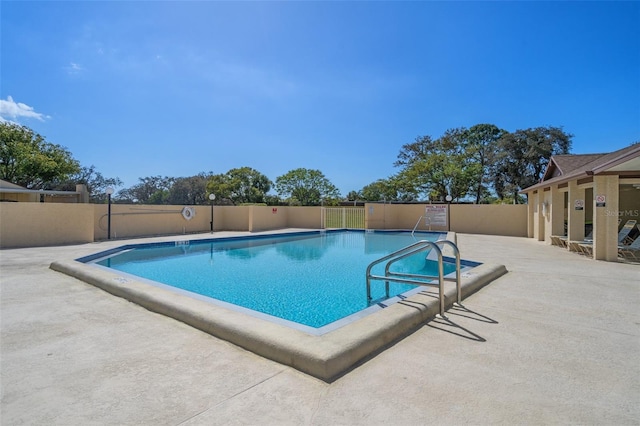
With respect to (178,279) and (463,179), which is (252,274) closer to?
(178,279)

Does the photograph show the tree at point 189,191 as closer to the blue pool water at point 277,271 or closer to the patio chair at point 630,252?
the blue pool water at point 277,271

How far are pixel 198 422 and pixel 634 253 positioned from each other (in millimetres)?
11960

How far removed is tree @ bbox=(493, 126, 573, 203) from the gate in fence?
14.6 metres

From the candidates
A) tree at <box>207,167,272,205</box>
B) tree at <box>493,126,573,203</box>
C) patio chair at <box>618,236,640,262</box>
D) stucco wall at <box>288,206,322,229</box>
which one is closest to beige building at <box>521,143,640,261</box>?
patio chair at <box>618,236,640,262</box>

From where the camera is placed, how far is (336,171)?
104 feet

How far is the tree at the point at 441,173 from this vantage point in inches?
993

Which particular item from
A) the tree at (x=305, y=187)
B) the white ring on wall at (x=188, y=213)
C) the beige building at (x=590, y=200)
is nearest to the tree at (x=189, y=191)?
the tree at (x=305, y=187)

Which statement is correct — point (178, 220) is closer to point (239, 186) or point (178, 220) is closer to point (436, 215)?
point (436, 215)

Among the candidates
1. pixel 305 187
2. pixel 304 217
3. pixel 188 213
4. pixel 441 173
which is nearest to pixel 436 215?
pixel 304 217

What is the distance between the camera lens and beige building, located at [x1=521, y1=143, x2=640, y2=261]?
7.86 m

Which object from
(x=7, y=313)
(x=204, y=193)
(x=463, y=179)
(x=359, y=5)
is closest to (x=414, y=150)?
(x=463, y=179)

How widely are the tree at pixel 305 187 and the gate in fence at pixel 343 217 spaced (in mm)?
10385

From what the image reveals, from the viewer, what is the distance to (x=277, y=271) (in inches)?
315

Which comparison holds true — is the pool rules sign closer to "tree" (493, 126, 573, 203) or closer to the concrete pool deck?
"tree" (493, 126, 573, 203)
